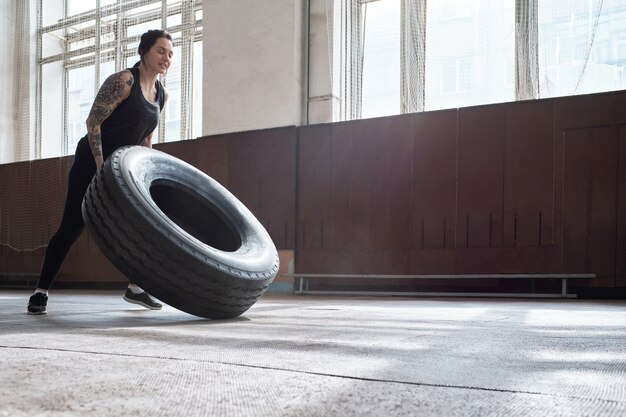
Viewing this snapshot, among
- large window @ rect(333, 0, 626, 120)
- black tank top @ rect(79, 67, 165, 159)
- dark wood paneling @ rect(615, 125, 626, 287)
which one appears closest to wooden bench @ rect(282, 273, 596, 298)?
dark wood paneling @ rect(615, 125, 626, 287)

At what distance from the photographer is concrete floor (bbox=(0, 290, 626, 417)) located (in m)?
0.94

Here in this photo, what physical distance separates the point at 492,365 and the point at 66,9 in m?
9.24

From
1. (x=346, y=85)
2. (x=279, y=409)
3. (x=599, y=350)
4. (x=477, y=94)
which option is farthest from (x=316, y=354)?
(x=346, y=85)

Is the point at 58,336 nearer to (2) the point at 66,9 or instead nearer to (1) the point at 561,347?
(1) the point at 561,347

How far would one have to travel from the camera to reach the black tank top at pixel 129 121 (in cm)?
284

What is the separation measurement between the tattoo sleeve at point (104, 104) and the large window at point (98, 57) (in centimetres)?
483

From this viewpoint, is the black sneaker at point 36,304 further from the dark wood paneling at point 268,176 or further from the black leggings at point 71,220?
the dark wood paneling at point 268,176

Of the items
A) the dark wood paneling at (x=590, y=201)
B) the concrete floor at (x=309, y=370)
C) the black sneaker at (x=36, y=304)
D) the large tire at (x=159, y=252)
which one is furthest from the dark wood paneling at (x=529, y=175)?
the black sneaker at (x=36, y=304)

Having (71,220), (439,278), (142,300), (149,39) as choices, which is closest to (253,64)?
(439,278)

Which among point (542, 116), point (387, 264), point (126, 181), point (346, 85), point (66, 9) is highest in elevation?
point (66, 9)

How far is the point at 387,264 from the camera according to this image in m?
5.73

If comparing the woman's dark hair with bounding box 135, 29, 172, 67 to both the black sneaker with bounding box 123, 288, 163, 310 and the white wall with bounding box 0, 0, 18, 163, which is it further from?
the white wall with bounding box 0, 0, 18, 163

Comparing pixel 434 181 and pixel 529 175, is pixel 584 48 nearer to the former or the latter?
pixel 529 175

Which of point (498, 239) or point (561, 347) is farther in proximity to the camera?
point (498, 239)
